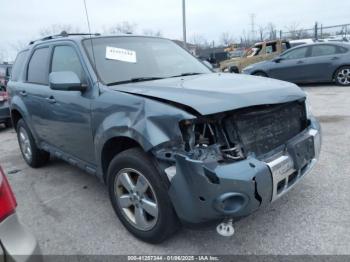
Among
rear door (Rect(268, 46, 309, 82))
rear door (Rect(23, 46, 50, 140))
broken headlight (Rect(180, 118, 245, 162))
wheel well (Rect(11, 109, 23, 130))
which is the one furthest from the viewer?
rear door (Rect(268, 46, 309, 82))

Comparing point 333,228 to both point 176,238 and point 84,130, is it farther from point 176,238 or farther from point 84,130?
point 84,130

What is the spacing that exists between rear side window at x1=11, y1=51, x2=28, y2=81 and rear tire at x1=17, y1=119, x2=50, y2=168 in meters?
0.69

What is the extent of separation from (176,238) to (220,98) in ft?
4.22

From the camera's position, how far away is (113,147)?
3174mm

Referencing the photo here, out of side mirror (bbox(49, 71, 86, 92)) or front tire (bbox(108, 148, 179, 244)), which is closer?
front tire (bbox(108, 148, 179, 244))

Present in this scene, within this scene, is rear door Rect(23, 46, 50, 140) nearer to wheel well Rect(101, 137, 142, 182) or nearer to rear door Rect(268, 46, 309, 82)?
wheel well Rect(101, 137, 142, 182)

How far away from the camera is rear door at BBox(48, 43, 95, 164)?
3412 mm

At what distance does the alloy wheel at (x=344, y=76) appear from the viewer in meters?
10.8

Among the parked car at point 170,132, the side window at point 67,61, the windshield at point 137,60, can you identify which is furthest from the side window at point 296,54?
the side window at point 67,61

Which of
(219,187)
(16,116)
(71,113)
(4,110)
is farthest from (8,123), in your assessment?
(219,187)

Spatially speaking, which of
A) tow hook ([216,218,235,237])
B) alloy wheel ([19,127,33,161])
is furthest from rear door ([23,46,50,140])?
tow hook ([216,218,235,237])

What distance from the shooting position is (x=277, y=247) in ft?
9.02

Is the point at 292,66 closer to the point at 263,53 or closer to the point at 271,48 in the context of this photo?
the point at 263,53

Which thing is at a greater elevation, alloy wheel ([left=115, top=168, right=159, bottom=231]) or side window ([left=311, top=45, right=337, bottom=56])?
side window ([left=311, top=45, right=337, bottom=56])
